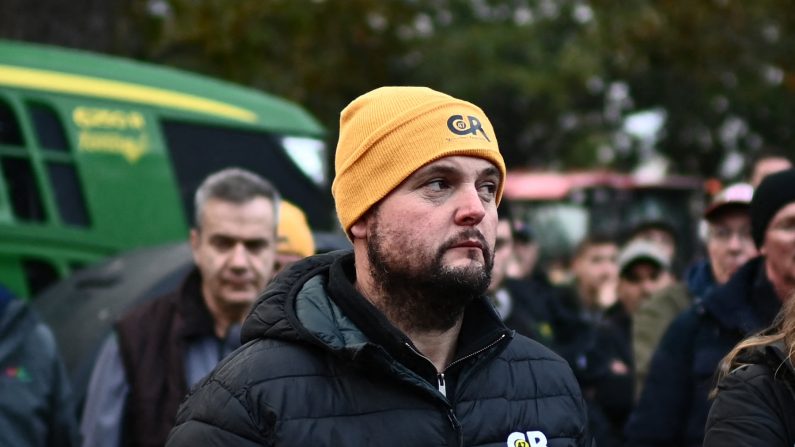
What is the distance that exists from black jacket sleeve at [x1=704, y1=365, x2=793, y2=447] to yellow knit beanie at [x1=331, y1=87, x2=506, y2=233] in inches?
32.2

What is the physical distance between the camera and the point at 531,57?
25.8 metres

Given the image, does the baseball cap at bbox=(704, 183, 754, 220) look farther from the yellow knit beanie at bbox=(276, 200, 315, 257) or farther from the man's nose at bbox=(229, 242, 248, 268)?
the man's nose at bbox=(229, 242, 248, 268)

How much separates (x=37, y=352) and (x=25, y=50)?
436 centimetres

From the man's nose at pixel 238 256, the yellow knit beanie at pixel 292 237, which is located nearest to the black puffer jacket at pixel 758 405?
the man's nose at pixel 238 256

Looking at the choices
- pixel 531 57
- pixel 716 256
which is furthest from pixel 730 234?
pixel 531 57

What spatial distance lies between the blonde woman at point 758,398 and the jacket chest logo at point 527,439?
64 cm

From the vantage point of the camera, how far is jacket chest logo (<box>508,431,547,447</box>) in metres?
3.32

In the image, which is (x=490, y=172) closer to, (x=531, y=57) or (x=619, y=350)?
(x=619, y=350)

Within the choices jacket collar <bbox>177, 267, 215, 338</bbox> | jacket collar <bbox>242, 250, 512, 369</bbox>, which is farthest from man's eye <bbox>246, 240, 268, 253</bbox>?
jacket collar <bbox>242, 250, 512, 369</bbox>

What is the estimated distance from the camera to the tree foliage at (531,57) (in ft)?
54.4

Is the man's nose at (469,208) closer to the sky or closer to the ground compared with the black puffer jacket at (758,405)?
closer to the sky

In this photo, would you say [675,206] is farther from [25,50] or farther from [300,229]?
[300,229]

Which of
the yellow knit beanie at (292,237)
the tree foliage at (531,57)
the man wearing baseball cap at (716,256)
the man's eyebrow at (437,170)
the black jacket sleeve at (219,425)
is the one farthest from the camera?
the tree foliage at (531,57)

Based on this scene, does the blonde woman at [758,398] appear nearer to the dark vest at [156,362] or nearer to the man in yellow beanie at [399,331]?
the man in yellow beanie at [399,331]
